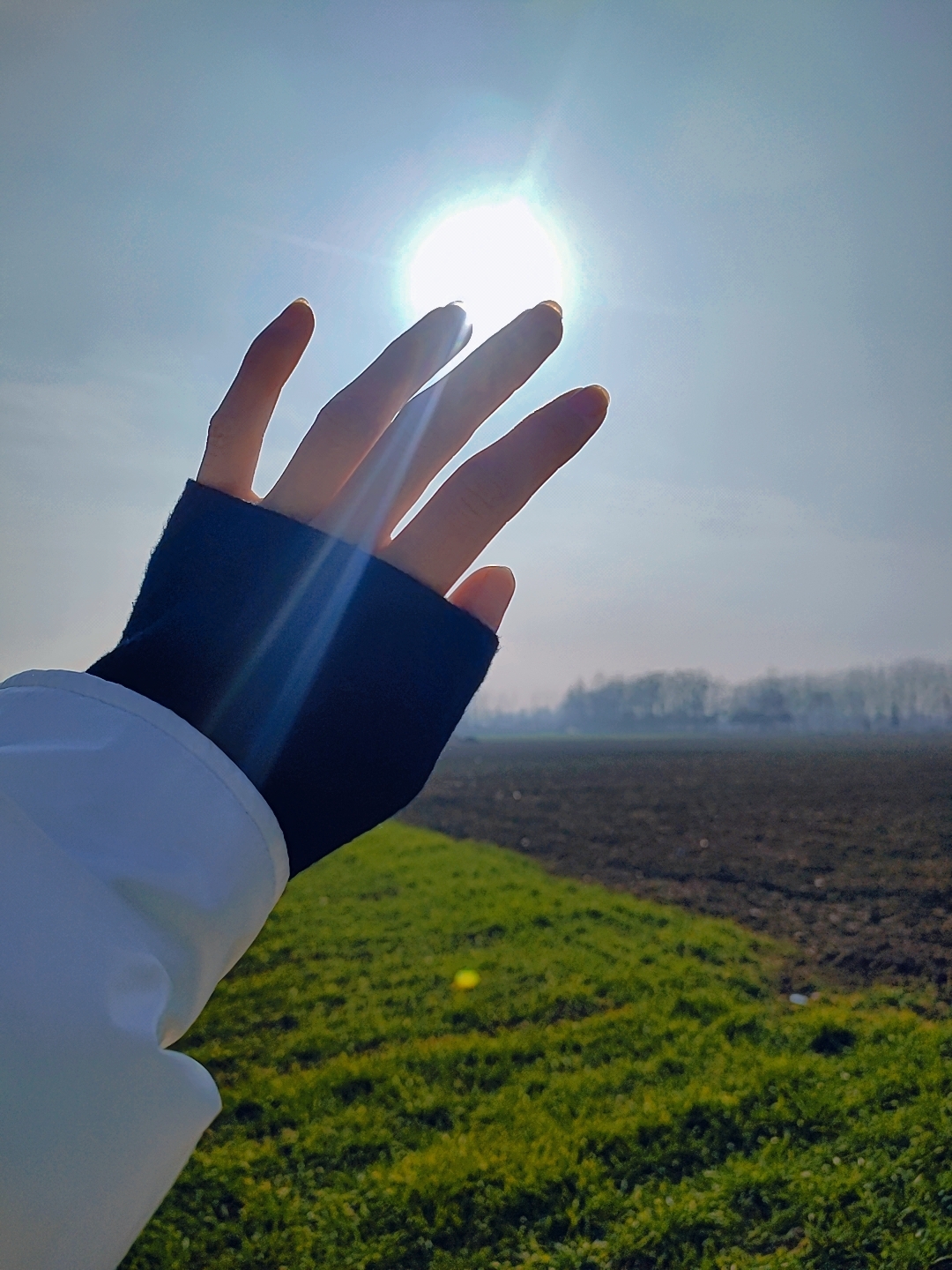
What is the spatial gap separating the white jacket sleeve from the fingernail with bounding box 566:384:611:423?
0.64m

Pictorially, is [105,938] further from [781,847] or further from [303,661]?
[781,847]

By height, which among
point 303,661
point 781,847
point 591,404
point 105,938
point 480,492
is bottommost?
point 781,847

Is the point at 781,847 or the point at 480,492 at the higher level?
the point at 480,492

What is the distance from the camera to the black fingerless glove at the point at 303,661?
1016 mm

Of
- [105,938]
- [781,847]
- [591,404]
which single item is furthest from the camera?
[781,847]

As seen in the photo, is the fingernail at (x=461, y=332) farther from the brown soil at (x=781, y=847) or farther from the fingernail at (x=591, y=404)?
the brown soil at (x=781, y=847)

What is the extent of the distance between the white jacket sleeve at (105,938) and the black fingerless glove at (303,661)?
118 mm

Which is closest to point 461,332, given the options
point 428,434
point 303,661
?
point 428,434

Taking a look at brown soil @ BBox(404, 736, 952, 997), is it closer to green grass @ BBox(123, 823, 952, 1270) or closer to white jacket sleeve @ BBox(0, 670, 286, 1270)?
green grass @ BBox(123, 823, 952, 1270)

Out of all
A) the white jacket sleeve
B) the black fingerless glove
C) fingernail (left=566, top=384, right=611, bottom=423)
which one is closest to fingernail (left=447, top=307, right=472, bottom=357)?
fingernail (left=566, top=384, right=611, bottom=423)

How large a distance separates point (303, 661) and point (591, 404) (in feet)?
1.69

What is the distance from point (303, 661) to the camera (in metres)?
1.11

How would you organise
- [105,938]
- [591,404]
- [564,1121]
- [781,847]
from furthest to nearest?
[781,847], [564,1121], [591,404], [105,938]

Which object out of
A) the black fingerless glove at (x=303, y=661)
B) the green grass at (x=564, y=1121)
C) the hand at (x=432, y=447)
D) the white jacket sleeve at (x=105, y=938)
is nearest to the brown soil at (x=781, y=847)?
the green grass at (x=564, y=1121)
